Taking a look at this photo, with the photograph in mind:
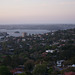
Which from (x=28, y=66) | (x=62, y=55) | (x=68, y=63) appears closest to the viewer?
(x=28, y=66)

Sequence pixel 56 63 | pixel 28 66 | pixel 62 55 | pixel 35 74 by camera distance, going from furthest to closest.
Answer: pixel 62 55
pixel 56 63
pixel 28 66
pixel 35 74

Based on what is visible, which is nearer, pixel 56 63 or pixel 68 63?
pixel 68 63

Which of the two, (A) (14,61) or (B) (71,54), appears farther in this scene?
(B) (71,54)

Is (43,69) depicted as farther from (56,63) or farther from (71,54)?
(71,54)

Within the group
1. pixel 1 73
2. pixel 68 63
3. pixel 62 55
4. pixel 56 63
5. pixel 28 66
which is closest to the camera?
pixel 1 73

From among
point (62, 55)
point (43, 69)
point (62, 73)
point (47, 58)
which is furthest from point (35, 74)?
point (62, 55)

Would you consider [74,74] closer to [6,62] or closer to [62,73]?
[62,73]

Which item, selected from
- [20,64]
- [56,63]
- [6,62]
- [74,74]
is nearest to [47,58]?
[56,63]

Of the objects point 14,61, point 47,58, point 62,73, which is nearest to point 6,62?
point 14,61

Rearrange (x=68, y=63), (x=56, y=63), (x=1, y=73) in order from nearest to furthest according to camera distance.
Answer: (x=1, y=73)
(x=68, y=63)
(x=56, y=63)
